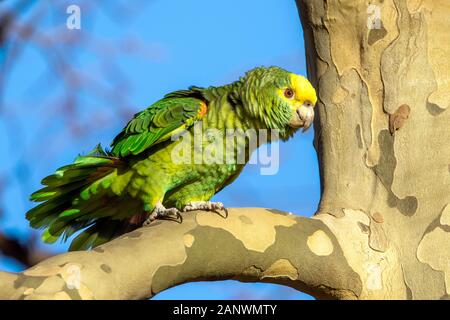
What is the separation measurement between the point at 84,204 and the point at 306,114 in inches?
45.7

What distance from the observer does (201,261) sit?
250 cm

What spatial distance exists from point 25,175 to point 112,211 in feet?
3.46

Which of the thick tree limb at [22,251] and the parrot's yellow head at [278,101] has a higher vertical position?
the parrot's yellow head at [278,101]

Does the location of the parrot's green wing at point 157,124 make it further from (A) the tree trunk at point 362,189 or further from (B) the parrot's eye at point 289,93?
(A) the tree trunk at point 362,189

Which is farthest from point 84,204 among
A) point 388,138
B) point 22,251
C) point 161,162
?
point 388,138

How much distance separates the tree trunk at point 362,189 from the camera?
103 inches

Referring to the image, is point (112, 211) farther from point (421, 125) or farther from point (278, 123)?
point (421, 125)

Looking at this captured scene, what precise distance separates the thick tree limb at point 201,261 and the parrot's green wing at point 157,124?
0.86 m

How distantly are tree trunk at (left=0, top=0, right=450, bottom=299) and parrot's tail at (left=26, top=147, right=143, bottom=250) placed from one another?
1007mm

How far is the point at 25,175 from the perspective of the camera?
14.7 feet

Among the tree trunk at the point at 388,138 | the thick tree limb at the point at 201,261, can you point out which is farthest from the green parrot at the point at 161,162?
the thick tree limb at the point at 201,261

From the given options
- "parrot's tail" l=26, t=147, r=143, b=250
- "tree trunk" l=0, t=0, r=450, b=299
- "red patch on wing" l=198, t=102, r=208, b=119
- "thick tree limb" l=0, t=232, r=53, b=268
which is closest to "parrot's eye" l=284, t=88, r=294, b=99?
"tree trunk" l=0, t=0, r=450, b=299

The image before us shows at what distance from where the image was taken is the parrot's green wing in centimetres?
347

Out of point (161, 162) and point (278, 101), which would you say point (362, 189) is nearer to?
point (278, 101)
